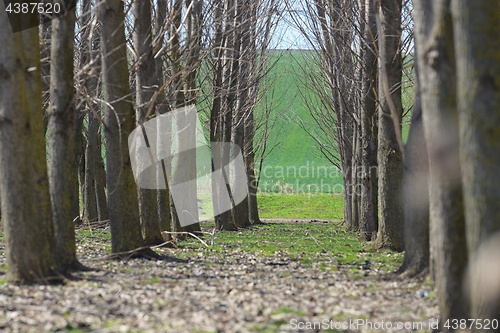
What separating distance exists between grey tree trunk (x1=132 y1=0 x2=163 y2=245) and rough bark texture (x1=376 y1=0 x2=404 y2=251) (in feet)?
12.8

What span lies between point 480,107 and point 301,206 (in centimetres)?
2901

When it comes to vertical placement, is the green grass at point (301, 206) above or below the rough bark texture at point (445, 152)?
below

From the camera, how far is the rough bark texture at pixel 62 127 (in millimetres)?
5395

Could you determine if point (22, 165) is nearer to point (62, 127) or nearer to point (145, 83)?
point (62, 127)

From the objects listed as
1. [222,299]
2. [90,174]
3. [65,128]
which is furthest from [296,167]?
[222,299]

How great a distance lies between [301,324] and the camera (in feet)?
11.6

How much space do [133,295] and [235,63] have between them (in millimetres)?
10816

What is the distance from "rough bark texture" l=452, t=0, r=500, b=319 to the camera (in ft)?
9.06

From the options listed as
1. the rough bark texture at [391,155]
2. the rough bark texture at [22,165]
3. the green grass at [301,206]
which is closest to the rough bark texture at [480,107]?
the rough bark texture at [22,165]

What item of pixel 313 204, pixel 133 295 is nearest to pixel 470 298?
pixel 133 295

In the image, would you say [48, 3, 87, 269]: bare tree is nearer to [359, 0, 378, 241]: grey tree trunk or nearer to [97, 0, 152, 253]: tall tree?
[97, 0, 152, 253]: tall tree

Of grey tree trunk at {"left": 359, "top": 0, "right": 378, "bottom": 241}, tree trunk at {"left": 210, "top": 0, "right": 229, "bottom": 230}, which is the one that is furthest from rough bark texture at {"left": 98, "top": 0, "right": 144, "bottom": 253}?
tree trunk at {"left": 210, "top": 0, "right": 229, "bottom": 230}

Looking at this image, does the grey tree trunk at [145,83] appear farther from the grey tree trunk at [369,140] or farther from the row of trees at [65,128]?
the grey tree trunk at [369,140]

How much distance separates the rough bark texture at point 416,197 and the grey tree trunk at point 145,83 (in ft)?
13.9
